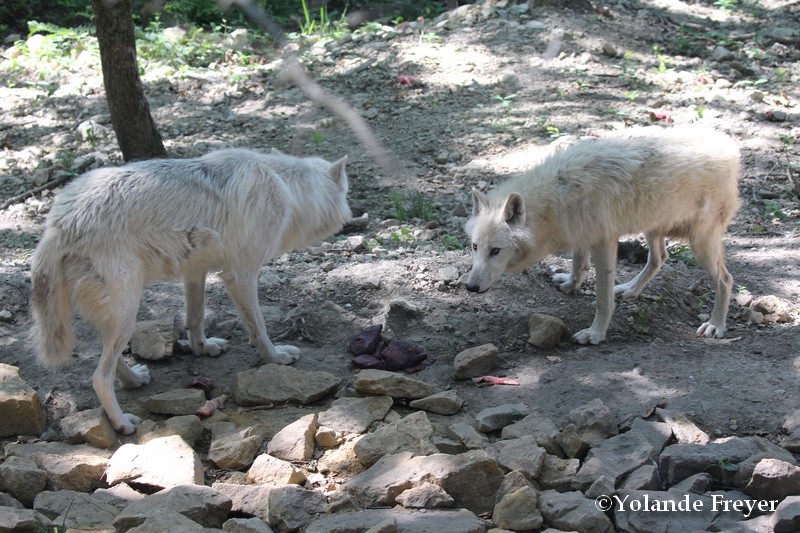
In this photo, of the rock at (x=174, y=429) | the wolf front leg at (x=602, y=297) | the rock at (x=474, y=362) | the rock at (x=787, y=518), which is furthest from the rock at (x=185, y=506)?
the wolf front leg at (x=602, y=297)

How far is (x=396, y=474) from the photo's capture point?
4242mm

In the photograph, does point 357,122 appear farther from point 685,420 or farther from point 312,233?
point 685,420

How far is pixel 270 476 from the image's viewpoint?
176 inches

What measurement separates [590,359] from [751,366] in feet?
3.52

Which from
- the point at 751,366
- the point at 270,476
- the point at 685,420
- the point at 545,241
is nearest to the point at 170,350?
the point at 270,476

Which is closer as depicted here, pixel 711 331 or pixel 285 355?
pixel 285 355

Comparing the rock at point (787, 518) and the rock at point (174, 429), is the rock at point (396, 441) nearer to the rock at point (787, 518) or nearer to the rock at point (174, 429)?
the rock at point (174, 429)

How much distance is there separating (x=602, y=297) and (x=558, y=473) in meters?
2.10

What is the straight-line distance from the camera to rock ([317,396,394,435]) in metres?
4.92

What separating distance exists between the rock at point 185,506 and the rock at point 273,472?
1.21ft

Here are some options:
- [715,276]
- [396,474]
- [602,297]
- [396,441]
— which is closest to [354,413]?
[396,441]

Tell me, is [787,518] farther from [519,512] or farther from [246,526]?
[246,526]

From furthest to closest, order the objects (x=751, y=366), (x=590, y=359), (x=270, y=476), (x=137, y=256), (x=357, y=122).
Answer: (x=357, y=122), (x=590, y=359), (x=751, y=366), (x=137, y=256), (x=270, y=476)

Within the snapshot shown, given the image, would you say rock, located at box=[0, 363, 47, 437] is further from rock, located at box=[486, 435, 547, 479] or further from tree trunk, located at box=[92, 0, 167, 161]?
tree trunk, located at box=[92, 0, 167, 161]
